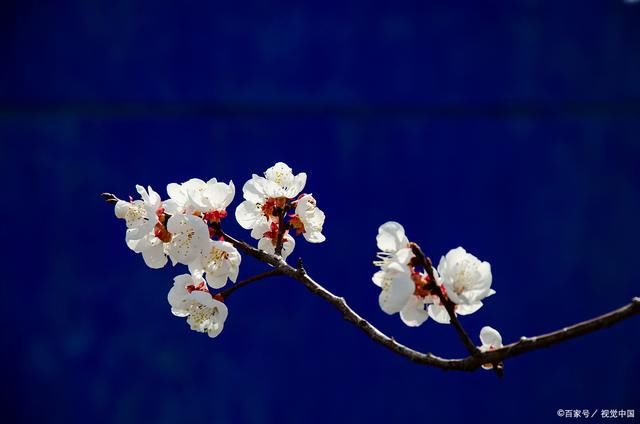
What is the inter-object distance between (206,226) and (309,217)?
0.52ft

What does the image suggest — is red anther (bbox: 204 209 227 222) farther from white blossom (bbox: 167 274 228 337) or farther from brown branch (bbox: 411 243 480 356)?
brown branch (bbox: 411 243 480 356)

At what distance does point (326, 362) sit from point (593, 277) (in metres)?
1.06

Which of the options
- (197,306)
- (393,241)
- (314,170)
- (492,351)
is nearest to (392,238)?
(393,241)

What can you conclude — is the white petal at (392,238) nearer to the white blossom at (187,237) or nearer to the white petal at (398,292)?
the white petal at (398,292)

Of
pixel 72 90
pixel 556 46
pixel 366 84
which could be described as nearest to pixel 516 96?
pixel 556 46

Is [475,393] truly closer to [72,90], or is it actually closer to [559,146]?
[559,146]

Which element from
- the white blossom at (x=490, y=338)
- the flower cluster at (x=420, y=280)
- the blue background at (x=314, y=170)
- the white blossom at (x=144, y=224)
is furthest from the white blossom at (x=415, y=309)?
the blue background at (x=314, y=170)

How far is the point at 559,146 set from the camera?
285 cm

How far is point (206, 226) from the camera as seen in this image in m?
0.87

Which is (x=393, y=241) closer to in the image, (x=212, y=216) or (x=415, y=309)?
(x=415, y=309)

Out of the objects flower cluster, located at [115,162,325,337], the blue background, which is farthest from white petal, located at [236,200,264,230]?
the blue background

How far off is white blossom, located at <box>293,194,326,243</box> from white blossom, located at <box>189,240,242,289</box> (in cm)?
10

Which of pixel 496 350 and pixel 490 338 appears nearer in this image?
pixel 496 350

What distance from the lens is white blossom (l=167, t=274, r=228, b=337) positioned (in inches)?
37.1
